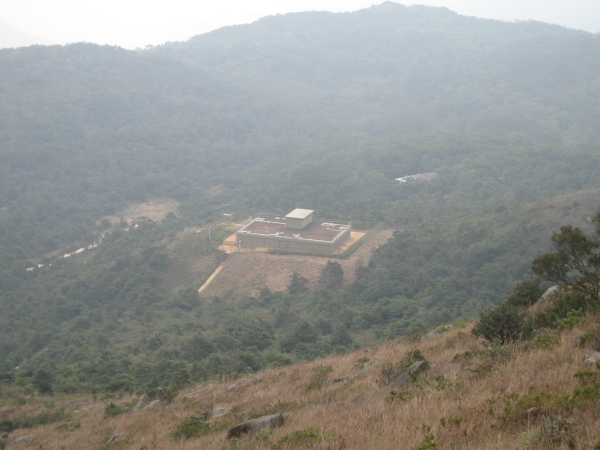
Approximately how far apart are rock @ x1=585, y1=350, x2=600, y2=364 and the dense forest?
36.4ft

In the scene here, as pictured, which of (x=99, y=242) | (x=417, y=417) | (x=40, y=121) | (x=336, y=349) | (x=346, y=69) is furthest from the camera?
(x=346, y=69)

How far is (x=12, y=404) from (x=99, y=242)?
32033 mm

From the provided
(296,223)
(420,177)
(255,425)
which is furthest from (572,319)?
(420,177)

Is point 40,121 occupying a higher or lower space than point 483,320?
lower

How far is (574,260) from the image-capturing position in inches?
388

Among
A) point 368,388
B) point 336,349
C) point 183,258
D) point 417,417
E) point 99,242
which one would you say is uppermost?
point 417,417

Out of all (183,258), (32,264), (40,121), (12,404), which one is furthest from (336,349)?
(40,121)

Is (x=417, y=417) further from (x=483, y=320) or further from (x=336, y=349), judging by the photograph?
(x=336, y=349)

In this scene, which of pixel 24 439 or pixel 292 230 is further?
pixel 292 230

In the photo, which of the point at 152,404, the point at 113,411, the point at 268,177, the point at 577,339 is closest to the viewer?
the point at 577,339

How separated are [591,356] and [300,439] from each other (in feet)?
11.3

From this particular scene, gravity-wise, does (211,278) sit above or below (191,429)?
below

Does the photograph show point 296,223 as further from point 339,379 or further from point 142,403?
point 339,379

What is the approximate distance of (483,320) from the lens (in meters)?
9.23
